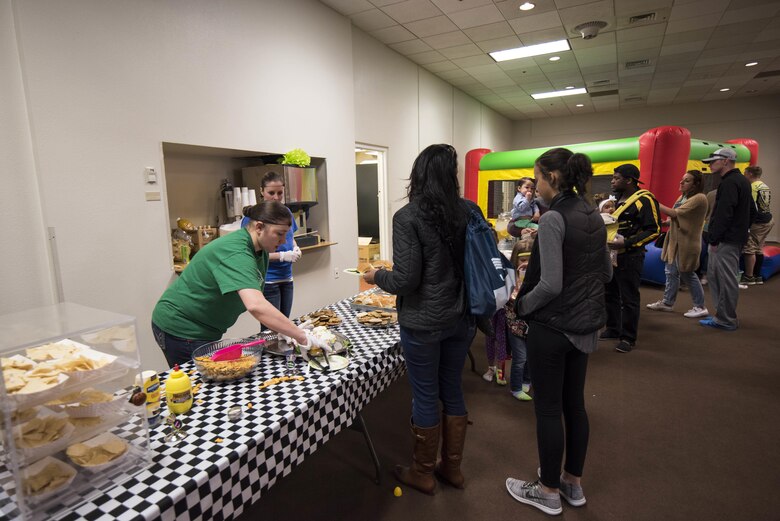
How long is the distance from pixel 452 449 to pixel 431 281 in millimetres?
838

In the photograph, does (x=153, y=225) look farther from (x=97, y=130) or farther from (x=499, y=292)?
(x=499, y=292)

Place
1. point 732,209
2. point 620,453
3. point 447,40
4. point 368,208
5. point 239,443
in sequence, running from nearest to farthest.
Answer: point 239,443 < point 620,453 < point 732,209 < point 447,40 < point 368,208

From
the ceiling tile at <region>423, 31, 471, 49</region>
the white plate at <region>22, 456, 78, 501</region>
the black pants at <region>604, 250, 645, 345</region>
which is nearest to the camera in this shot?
the white plate at <region>22, 456, 78, 501</region>

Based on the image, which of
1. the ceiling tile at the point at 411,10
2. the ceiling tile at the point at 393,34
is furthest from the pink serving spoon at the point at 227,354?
the ceiling tile at the point at 393,34

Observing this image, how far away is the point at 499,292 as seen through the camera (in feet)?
5.67

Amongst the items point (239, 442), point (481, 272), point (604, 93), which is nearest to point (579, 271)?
point (481, 272)

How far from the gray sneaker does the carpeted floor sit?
3 cm

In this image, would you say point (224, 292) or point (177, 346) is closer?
point (224, 292)

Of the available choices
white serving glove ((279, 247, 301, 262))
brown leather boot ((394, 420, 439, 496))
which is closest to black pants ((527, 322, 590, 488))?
brown leather boot ((394, 420, 439, 496))

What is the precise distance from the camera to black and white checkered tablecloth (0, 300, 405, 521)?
3.31ft

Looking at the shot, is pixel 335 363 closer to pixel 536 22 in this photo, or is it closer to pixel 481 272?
pixel 481 272

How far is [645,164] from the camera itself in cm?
569

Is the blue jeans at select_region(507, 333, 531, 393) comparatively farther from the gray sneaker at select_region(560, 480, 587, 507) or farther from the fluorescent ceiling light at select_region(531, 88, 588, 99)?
the fluorescent ceiling light at select_region(531, 88, 588, 99)

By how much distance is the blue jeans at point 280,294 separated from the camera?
10.1 ft
